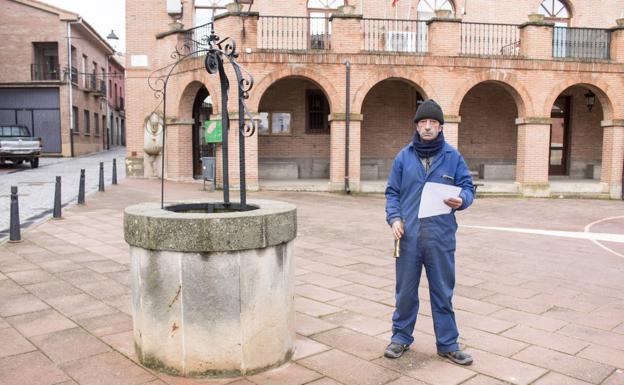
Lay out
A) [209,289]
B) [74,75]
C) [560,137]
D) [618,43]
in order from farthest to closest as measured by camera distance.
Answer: [74,75]
[560,137]
[618,43]
[209,289]

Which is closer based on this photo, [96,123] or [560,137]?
[560,137]

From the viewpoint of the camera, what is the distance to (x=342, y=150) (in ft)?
56.0

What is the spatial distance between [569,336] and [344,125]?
12915 mm

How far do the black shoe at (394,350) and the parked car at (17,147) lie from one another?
23784mm

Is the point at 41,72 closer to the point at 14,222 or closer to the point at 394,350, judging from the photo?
the point at 14,222

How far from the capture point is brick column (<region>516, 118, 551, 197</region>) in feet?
58.0

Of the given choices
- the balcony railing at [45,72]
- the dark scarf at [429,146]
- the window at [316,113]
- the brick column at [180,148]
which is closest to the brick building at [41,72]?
the balcony railing at [45,72]

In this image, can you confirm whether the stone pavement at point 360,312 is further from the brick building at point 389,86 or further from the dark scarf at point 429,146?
the brick building at point 389,86

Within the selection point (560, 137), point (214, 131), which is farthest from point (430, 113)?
point (560, 137)

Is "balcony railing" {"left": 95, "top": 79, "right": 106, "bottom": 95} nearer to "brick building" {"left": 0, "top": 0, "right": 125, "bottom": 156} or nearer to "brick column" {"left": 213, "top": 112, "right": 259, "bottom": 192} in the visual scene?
"brick building" {"left": 0, "top": 0, "right": 125, "bottom": 156}

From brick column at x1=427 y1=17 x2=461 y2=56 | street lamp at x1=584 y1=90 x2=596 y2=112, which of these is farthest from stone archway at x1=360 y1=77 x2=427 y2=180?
street lamp at x1=584 y1=90 x2=596 y2=112

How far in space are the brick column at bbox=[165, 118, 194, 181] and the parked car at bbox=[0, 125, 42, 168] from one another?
853 centimetres

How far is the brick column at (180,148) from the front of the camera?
1894 centimetres

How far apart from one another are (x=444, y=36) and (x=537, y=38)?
303 centimetres
